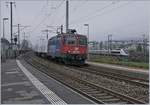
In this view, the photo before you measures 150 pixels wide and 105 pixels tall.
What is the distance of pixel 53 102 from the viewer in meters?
11.3

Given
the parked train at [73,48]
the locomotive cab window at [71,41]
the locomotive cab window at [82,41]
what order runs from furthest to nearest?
the locomotive cab window at [82,41] → the locomotive cab window at [71,41] → the parked train at [73,48]

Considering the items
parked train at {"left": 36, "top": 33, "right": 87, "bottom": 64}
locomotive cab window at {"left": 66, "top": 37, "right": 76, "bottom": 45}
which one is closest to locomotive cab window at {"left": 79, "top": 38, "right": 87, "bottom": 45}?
parked train at {"left": 36, "top": 33, "right": 87, "bottom": 64}

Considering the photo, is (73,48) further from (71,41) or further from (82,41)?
(82,41)

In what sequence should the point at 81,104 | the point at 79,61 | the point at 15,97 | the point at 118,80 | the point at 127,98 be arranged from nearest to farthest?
the point at 81,104, the point at 127,98, the point at 15,97, the point at 118,80, the point at 79,61

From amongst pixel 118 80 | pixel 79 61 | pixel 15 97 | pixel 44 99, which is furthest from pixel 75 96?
pixel 79 61

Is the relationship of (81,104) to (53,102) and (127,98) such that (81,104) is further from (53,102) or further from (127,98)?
(127,98)

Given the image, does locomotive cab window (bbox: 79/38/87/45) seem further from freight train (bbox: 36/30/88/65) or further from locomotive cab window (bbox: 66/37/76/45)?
locomotive cab window (bbox: 66/37/76/45)

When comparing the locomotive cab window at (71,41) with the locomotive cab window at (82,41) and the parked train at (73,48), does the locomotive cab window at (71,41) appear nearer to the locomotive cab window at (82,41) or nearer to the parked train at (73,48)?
the parked train at (73,48)

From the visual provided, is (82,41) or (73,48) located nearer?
(73,48)

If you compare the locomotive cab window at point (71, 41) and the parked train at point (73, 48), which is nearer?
the parked train at point (73, 48)

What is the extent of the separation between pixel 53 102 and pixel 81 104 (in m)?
0.99

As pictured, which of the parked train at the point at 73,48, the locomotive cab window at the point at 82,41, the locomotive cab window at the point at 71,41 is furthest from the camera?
the locomotive cab window at the point at 82,41

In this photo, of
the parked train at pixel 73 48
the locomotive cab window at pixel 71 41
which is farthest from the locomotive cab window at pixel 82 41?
the locomotive cab window at pixel 71 41

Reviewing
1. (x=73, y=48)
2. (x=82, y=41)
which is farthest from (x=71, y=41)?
(x=82, y=41)
